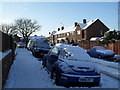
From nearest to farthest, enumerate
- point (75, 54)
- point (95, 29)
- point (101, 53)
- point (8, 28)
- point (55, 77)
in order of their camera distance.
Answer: point (55, 77) → point (75, 54) → point (101, 53) → point (95, 29) → point (8, 28)

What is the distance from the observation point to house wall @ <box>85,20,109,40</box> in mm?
53750

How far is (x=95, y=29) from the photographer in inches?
2133

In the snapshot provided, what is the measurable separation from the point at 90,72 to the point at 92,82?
353 millimetres

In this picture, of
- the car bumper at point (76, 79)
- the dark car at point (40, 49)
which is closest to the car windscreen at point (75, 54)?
the car bumper at point (76, 79)

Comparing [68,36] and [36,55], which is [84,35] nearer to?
[68,36]

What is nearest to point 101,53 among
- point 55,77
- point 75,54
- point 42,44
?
point 42,44

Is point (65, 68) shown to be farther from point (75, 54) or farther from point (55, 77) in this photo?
point (75, 54)

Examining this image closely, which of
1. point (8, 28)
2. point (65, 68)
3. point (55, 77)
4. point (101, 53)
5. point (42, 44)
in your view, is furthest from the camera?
point (8, 28)

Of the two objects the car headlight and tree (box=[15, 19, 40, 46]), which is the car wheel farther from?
tree (box=[15, 19, 40, 46])

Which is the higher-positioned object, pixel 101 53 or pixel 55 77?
pixel 55 77

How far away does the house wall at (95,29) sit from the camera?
53750mm

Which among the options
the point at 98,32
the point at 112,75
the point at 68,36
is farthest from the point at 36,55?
the point at 68,36

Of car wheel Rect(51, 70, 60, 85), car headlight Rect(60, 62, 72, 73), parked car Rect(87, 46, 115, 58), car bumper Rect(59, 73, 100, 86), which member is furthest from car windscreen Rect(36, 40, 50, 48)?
car bumper Rect(59, 73, 100, 86)

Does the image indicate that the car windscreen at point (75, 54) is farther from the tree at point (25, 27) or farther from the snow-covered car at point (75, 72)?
the tree at point (25, 27)
